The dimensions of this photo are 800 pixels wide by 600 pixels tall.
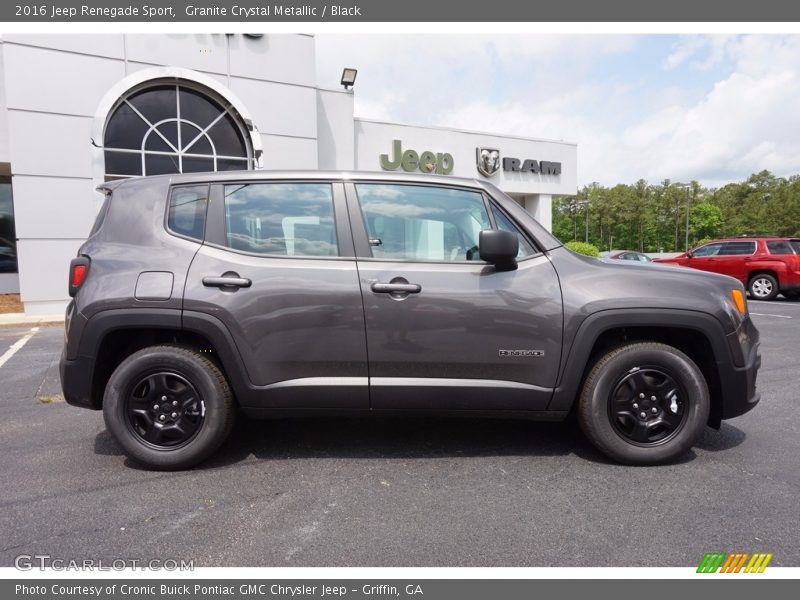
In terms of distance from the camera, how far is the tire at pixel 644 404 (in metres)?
3.16

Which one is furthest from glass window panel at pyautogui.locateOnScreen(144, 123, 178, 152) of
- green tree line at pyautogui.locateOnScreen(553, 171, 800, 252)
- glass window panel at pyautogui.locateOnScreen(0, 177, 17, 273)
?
green tree line at pyautogui.locateOnScreen(553, 171, 800, 252)

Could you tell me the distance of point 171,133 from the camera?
12039 millimetres

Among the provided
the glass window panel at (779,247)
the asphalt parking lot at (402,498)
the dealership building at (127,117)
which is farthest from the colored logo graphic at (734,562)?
the glass window panel at (779,247)

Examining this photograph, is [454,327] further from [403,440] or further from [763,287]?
[763,287]

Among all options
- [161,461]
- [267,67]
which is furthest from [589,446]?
[267,67]

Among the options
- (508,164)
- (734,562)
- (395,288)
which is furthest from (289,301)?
(508,164)

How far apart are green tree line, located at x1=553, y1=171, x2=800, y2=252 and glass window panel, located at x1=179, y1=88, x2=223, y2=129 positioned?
221ft

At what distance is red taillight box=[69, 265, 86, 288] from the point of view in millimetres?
3174

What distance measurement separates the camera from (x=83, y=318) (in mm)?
3111

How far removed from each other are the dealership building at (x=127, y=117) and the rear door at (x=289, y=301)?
355 inches

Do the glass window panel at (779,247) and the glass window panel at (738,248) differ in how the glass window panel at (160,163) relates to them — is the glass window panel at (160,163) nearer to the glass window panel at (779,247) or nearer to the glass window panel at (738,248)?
the glass window panel at (738,248)

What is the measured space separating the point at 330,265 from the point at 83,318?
59.8 inches

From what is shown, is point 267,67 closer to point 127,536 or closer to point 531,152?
point 531,152

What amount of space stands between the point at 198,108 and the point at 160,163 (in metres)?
1.62
